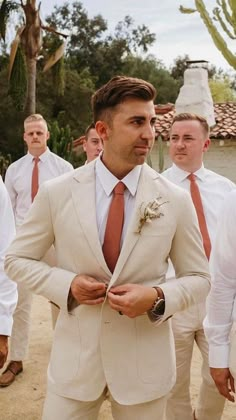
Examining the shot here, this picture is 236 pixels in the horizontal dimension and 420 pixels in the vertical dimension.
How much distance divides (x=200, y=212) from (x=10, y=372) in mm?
2456

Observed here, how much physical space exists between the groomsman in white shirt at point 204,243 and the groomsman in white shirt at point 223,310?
132cm

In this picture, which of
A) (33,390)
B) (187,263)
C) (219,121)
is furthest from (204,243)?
Answer: (219,121)

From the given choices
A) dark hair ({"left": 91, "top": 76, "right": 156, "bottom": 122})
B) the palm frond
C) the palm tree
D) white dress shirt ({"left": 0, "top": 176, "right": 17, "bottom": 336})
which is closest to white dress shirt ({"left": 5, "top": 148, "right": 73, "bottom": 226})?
white dress shirt ({"left": 0, "top": 176, "right": 17, "bottom": 336})

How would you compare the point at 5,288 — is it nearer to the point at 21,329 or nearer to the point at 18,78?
the point at 21,329

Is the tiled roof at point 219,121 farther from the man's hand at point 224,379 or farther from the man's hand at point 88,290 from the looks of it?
the man's hand at point 88,290

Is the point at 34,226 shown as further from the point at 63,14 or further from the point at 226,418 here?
the point at 63,14

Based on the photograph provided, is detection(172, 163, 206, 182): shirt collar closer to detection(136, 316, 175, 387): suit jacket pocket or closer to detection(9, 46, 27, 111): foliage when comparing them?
detection(136, 316, 175, 387): suit jacket pocket

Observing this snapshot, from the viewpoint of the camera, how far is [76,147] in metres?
28.2

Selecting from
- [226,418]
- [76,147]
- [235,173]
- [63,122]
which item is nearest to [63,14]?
[63,122]

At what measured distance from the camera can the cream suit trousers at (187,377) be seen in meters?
4.29

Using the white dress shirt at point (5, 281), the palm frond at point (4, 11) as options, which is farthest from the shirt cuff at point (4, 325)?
the palm frond at point (4, 11)

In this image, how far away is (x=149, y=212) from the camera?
2.65m

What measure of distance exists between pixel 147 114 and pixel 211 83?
52902mm

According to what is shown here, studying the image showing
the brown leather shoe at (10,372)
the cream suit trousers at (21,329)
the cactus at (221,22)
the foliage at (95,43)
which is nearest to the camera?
the brown leather shoe at (10,372)
